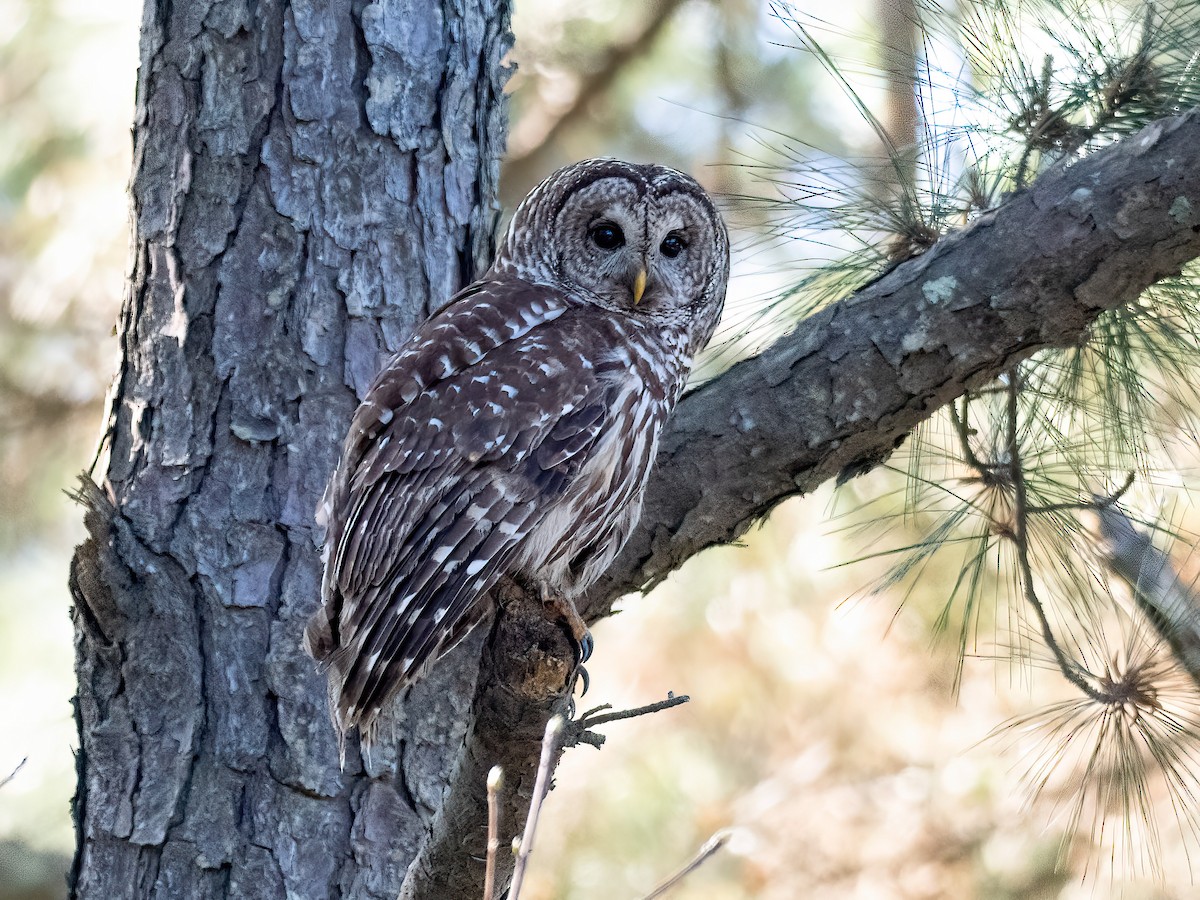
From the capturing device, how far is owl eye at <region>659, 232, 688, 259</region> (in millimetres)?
2824

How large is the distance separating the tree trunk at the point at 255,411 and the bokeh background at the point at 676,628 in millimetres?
1482

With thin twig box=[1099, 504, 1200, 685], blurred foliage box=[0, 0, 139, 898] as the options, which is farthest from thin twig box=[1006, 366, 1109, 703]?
blurred foliage box=[0, 0, 139, 898]

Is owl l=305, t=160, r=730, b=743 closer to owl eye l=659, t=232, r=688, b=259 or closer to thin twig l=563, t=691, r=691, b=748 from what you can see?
owl eye l=659, t=232, r=688, b=259

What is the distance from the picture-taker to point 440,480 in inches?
90.0

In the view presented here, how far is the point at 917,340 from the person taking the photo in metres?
2.38

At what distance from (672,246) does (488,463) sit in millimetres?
825

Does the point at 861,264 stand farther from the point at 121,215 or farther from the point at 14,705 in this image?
the point at 14,705

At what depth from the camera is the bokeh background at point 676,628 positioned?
443 cm

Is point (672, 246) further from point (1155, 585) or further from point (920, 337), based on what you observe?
point (1155, 585)

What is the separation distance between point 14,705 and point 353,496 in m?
3.30

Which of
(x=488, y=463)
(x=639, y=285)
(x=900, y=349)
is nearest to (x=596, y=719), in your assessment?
(x=488, y=463)

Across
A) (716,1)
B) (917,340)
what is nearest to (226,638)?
(917,340)

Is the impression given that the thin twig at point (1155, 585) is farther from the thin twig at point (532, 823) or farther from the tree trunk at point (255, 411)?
the thin twig at point (532, 823)

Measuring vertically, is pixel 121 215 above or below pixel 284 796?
above
